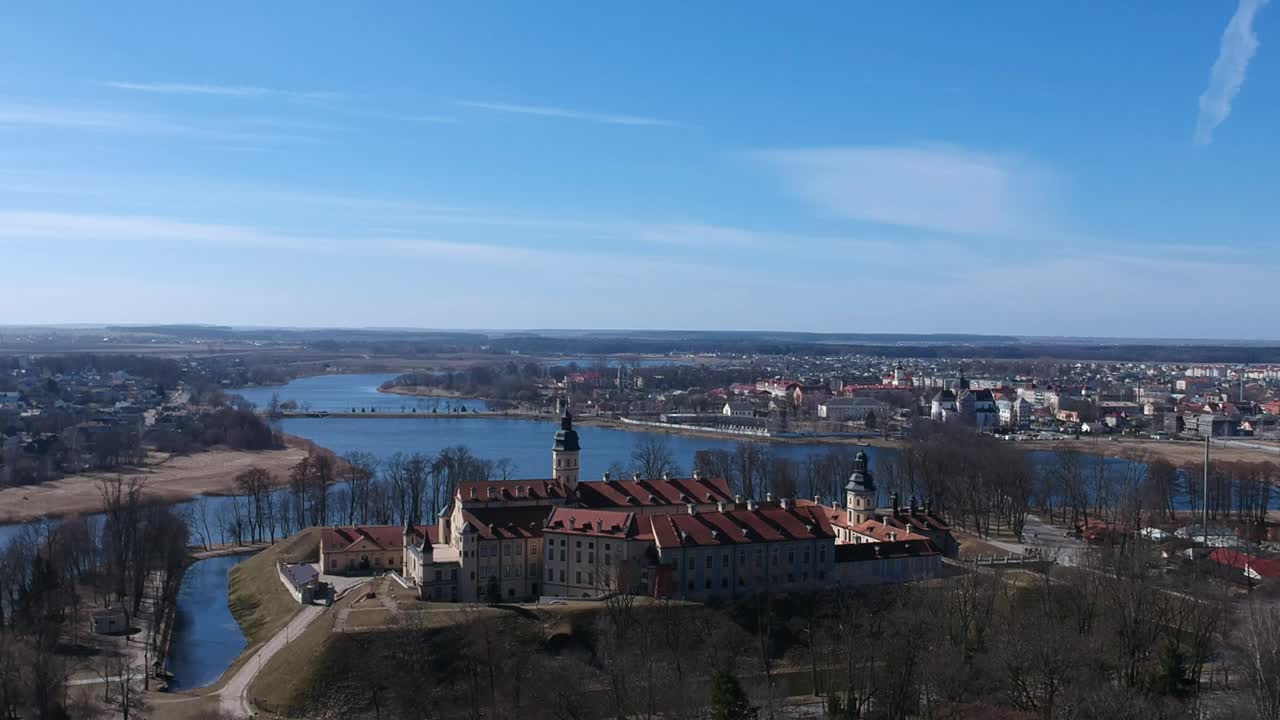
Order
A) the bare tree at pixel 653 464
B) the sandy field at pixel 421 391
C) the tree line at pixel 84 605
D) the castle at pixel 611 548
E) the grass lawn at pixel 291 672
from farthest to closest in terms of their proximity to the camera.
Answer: the sandy field at pixel 421 391, the bare tree at pixel 653 464, the castle at pixel 611 548, the grass lawn at pixel 291 672, the tree line at pixel 84 605

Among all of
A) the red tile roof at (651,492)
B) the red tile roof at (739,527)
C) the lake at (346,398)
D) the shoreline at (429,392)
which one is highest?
the red tile roof at (651,492)

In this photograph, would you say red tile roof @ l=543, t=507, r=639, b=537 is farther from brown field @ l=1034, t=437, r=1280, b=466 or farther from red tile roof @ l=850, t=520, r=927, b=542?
brown field @ l=1034, t=437, r=1280, b=466

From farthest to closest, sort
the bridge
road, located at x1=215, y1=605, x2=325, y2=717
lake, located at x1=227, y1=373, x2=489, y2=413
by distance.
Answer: lake, located at x1=227, y1=373, x2=489, y2=413, the bridge, road, located at x1=215, y1=605, x2=325, y2=717

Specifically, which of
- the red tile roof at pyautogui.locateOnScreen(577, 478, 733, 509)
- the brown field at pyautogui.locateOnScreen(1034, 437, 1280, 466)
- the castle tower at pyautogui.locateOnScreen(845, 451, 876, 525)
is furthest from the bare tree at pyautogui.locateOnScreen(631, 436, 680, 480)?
the brown field at pyautogui.locateOnScreen(1034, 437, 1280, 466)

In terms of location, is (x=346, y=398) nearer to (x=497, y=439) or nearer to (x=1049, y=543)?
(x=497, y=439)

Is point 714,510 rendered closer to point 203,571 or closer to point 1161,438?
point 203,571

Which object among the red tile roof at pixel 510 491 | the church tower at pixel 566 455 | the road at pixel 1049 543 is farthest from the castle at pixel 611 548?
the road at pixel 1049 543

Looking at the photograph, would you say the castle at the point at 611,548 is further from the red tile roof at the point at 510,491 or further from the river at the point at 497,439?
the river at the point at 497,439
